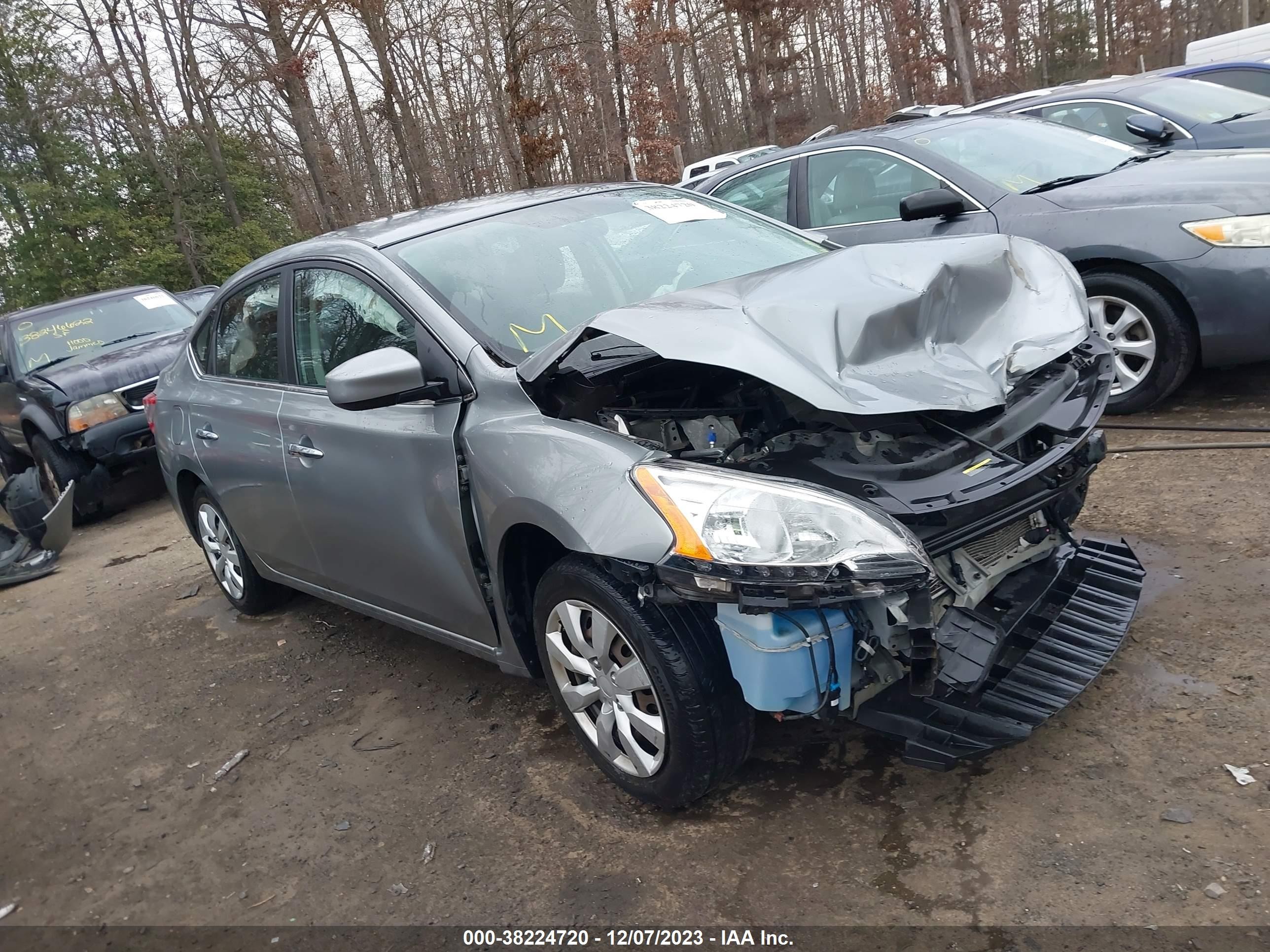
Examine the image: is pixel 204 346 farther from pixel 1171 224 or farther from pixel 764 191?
pixel 1171 224

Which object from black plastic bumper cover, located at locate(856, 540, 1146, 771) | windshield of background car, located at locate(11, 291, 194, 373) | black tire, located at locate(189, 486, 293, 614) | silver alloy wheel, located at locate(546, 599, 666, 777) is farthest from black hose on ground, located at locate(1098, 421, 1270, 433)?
windshield of background car, located at locate(11, 291, 194, 373)

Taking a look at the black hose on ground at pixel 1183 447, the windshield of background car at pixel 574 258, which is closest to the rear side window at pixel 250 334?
→ the windshield of background car at pixel 574 258

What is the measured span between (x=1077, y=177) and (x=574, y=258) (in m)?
3.36

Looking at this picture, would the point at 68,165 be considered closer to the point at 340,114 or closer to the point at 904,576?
the point at 340,114

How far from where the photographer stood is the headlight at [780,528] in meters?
2.19

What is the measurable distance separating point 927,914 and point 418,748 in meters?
1.92

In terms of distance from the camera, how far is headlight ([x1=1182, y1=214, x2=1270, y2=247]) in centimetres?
436

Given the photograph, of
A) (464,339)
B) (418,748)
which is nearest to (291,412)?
(464,339)

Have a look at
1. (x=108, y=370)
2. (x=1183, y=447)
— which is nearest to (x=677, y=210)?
(x=1183, y=447)

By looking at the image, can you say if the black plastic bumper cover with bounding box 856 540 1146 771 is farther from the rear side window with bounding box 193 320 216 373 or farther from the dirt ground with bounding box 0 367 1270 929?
the rear side window with bounding box 193 320 216 373

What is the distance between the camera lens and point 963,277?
2932mm

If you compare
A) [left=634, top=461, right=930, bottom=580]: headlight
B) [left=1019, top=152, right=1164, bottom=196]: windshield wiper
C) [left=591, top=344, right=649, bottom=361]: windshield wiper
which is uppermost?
[left=591, top=344, right=649, bottom=361]: windshield wiper

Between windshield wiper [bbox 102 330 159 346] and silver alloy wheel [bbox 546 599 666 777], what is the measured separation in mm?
7539

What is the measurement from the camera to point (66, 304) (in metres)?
9.24
